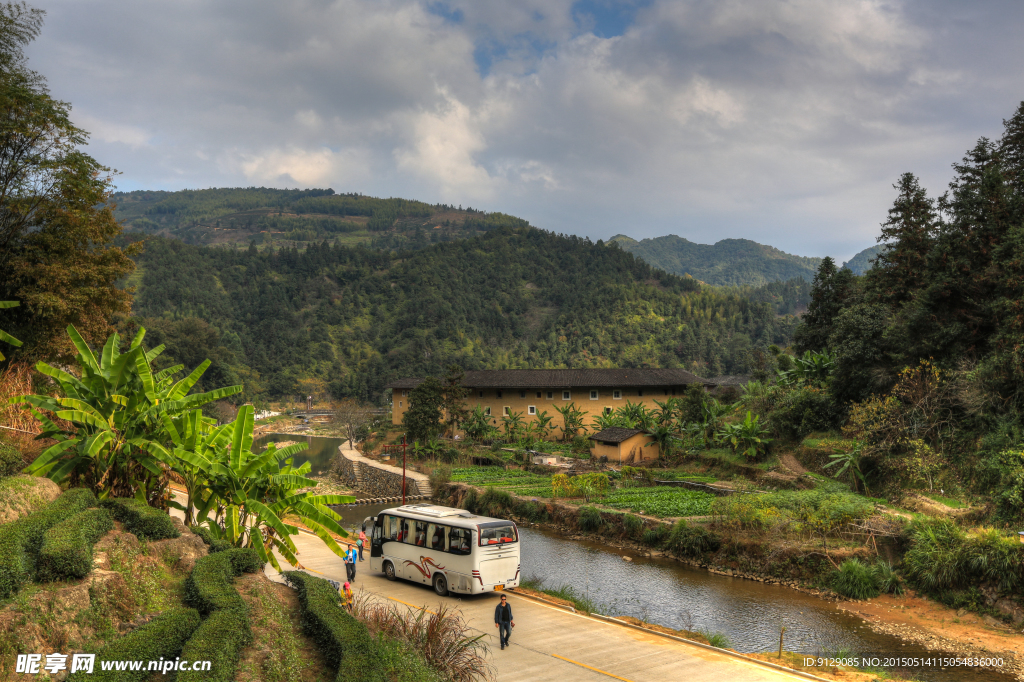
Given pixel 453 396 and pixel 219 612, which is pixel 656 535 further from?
pixel 453 396

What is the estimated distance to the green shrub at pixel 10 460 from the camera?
376 inches

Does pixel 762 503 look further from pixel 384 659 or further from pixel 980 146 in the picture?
pixel 980 146

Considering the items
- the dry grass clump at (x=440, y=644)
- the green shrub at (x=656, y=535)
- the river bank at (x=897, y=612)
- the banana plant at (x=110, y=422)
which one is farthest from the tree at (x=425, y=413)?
the dry grass clump at (x=440, y=644)

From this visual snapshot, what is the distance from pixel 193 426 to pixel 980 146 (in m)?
43.1

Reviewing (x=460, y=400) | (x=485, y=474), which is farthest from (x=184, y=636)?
(x=460, y=400)

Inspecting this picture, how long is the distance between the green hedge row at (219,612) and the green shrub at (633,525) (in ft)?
61.9

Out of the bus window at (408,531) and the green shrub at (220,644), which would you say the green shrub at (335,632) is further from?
the bus window at (408,531)

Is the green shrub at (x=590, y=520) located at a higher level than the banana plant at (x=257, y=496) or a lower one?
lower

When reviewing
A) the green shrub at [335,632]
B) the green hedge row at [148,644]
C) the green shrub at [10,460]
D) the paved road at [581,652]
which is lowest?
the paved road at [581,652]

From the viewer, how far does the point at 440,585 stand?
52.4 ft

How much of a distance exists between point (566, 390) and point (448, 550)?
34.8m

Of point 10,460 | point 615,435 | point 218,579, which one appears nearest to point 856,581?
point 218,579

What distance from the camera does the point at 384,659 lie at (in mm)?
6930

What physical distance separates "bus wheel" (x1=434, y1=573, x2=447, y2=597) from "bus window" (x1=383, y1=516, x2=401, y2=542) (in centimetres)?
193
